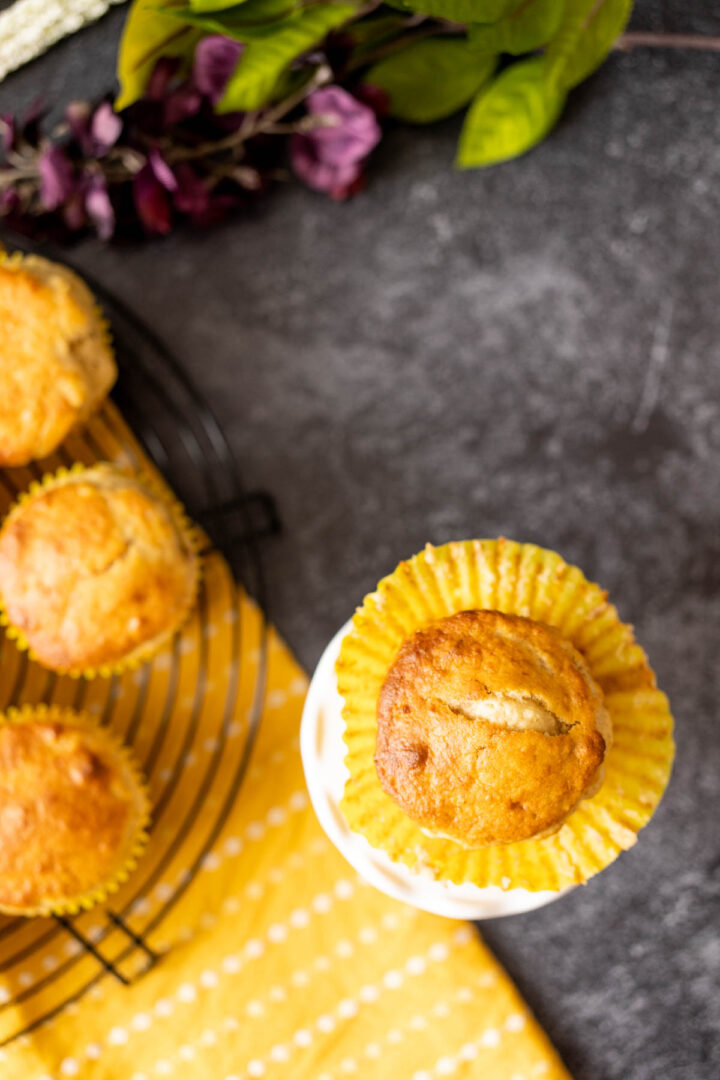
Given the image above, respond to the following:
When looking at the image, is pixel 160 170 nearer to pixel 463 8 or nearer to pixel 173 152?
pixel 173 152

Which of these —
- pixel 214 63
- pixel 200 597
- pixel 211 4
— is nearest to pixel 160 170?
pixel 214 63

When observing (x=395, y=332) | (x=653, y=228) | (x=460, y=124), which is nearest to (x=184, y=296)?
(x=395, y=332)

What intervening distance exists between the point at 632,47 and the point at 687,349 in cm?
82

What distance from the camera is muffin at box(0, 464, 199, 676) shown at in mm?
1994

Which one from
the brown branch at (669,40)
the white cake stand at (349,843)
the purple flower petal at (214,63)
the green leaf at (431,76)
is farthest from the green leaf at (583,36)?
the white cake stand at (349,843)

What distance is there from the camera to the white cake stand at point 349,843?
176 centimetres

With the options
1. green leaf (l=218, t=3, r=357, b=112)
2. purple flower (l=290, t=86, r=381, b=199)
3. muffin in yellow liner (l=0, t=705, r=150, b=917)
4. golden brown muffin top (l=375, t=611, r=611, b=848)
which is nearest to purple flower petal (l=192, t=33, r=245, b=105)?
green leaf (l=218, t=3, r=357, b=112)

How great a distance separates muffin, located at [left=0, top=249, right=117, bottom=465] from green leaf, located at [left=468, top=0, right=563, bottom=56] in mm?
1093

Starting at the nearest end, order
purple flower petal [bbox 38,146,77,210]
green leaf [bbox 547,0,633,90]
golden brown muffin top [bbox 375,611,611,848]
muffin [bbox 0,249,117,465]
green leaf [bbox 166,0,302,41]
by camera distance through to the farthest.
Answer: golden brown muffin top [bbox 375,611,611,848]
green leaf [bbox 166,0,302,41]
green leaf [bbox 547,0,633,90]
muffin [bbox 0,249,117,465]
purple flower petal [bbox 38,146,77,210]

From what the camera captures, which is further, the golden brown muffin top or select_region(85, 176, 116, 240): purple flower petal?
select_region(85, 176, 116, 240): purple flower petal

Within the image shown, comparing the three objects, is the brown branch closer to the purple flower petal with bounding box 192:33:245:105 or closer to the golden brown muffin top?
the purple flower petal with bounding box 192:33:245:105

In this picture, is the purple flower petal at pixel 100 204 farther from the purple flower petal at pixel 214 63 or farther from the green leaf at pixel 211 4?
the green leaf at pixel 211 4

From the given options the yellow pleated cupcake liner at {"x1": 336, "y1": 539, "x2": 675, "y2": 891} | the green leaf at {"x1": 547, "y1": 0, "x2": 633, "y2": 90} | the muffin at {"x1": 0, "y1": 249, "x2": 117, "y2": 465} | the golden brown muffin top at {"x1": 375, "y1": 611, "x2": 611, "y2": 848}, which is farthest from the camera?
the muffin at {"x1": 0, "y1": 249, "x2": 117, "y2": 465}

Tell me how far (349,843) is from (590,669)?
616 millimetres
